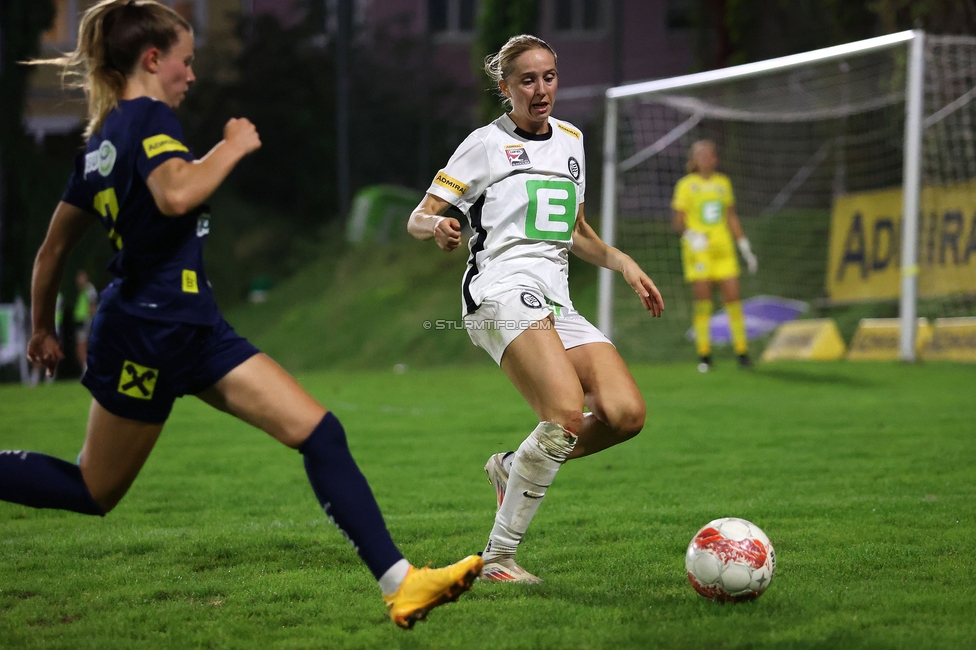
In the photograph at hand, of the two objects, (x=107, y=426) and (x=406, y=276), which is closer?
(x=107, y=426)

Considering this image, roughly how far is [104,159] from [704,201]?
10826mm

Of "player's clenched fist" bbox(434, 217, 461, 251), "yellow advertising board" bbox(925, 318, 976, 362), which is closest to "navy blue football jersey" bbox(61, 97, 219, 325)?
"player's clenched fist" bbox(434, 217, 461, 251)

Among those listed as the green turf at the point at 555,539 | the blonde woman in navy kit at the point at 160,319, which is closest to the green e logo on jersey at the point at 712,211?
the green turf at the point at 555,539

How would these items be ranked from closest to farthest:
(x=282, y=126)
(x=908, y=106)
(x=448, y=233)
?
(x=448, y=233)
(x=908, y=106)
(x=282, y=126)

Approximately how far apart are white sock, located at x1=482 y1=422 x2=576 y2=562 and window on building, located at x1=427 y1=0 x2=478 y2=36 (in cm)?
2820

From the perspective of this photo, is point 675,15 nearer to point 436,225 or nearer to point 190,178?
point 436,225

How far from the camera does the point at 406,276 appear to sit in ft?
81.1

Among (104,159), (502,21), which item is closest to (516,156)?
(104,159)

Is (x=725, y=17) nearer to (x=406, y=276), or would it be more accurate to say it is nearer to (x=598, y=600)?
(x=406, y=276)

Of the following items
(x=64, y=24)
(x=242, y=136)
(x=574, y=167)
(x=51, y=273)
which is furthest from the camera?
(x=64, y=24)

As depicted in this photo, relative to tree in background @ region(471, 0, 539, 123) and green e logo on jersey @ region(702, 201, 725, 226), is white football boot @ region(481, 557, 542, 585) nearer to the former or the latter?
green e logo on jersey @ region(702, 201, 725, 226)

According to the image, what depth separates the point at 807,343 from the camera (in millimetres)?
15930

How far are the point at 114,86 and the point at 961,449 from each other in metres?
6.23

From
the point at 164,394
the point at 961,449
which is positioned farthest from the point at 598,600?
the point at 961,449
